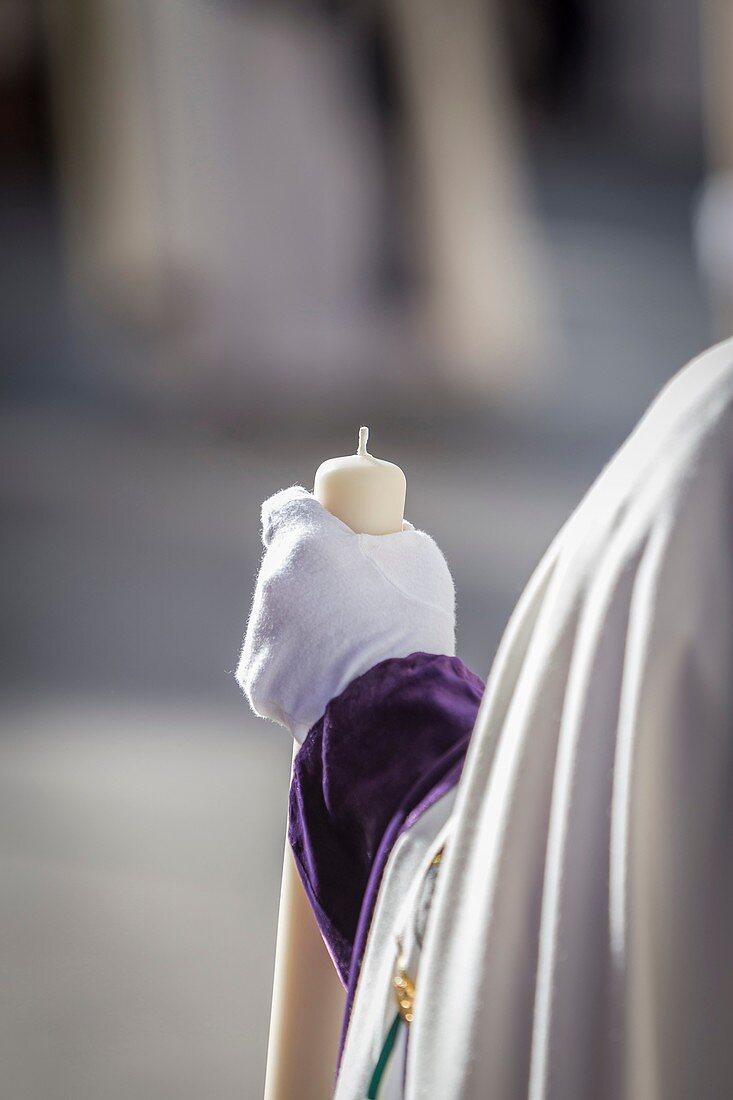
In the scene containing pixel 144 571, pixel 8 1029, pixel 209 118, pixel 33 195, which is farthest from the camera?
pixel 33 195

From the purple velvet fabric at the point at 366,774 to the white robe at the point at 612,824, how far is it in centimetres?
11

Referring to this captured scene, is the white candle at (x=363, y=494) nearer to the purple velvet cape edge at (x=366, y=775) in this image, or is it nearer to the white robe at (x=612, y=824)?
the purple velvet cape edge at (x=366, y=775)

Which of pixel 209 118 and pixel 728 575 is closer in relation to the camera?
pixel 728 575

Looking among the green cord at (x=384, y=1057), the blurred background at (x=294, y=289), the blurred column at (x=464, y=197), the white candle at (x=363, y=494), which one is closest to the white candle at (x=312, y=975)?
the white candle at (x=363, y=494)

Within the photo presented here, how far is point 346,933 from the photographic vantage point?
1.71 ft

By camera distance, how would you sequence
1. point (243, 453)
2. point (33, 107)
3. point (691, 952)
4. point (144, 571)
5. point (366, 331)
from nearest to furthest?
point (691, 952) → point (144, 571) → point (243, 453) → point (366, 331) → point (33, 107)

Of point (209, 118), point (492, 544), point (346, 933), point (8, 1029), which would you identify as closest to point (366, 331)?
point (209, 118)

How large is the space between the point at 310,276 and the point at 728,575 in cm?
459

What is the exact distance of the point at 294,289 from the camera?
4844 millimetres

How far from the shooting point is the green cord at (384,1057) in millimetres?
438

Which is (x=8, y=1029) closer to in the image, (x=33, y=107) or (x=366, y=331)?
(x=366, y=331)

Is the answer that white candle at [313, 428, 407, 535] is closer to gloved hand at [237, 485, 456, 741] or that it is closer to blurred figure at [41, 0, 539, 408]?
gloved hand at [237, 485, 456, 741]

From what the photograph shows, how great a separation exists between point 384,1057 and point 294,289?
15.0ft

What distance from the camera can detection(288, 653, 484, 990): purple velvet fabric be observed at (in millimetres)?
500
